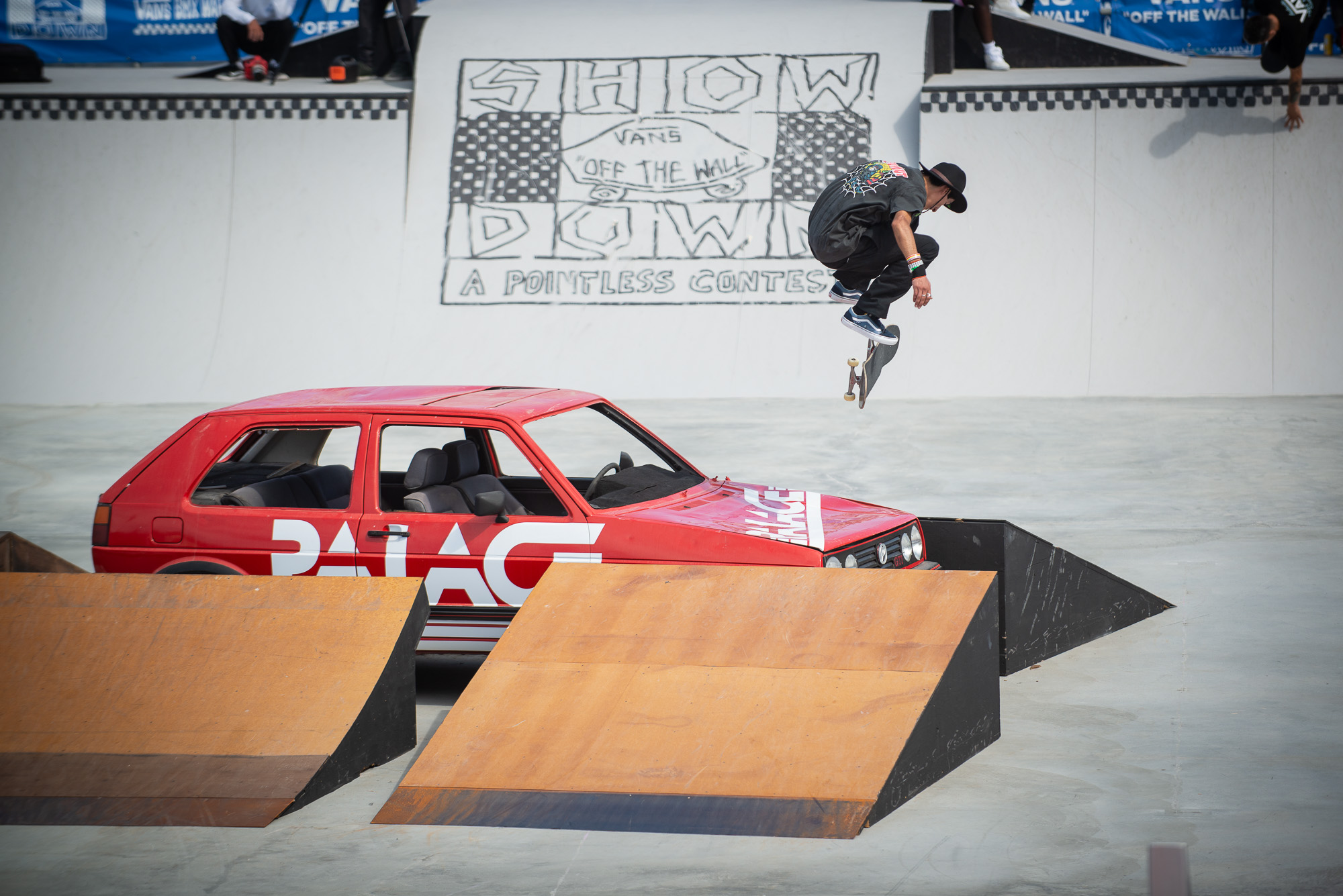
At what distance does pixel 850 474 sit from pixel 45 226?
11.7 meters

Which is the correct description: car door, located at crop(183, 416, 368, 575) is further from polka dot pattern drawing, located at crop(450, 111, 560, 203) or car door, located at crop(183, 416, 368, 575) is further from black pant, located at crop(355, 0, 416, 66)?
black pant, located at crop(355, 0, 416, 66)

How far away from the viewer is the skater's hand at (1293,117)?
14655 millimetres

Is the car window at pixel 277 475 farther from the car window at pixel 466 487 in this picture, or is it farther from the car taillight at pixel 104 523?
the car taillight at pixel 104 523

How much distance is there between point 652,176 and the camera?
1608 centimetres

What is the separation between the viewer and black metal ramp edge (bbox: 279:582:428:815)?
4.82 meters

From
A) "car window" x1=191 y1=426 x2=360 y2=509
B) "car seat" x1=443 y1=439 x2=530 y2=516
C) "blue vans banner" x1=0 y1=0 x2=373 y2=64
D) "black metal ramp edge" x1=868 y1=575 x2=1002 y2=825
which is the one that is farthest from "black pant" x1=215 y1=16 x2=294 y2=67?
"black metal ramp edge" x1=868 y1=575 x2=1002 y2=825

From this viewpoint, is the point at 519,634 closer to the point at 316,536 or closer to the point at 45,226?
the point at 316,536

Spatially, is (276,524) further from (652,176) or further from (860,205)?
(652,176)

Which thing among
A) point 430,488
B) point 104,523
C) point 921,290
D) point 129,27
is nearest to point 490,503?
point 430,488

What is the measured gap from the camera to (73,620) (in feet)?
17.9

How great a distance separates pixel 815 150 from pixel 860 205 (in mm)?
9341

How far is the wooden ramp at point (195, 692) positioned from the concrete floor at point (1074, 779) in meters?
0.14

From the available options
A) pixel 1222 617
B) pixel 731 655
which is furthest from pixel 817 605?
pixel 1222 617

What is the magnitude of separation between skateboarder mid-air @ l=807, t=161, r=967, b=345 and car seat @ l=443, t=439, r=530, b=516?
2.17 metres
